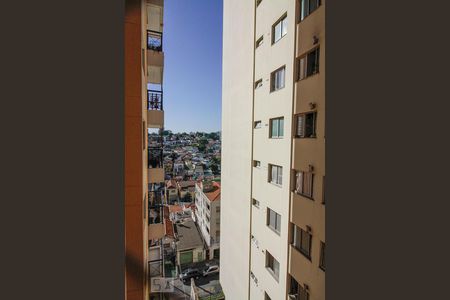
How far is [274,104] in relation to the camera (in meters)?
8.02

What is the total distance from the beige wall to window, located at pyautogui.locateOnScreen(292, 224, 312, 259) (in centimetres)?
371

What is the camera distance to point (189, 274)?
2828 centimetres

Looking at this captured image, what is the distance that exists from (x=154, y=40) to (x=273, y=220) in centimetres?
868

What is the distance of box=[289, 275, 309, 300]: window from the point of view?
6348mm

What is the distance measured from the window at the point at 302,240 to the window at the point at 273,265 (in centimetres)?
189

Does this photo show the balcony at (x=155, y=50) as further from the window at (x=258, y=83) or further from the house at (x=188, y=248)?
the house at (x=188, y=248)

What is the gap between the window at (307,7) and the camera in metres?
5.94

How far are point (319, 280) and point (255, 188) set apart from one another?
469 centimetres

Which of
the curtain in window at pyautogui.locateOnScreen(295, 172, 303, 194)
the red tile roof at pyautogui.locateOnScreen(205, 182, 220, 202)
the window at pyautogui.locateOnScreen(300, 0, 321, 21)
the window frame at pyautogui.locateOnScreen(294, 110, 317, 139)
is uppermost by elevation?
the window at pyautogui.locateOnScreen(300, 0, 321, 21)

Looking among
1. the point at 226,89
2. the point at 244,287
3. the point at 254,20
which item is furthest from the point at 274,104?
the point at 244,287

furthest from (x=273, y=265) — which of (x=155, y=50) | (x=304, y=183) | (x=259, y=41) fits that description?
(x=259, y=41)

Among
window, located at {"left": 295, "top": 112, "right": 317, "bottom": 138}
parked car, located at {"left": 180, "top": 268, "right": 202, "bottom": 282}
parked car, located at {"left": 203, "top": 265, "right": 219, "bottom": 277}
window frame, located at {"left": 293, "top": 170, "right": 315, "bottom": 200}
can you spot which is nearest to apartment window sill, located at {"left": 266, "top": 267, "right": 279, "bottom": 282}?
window frame, located at {"left": 293, "top": 170, "right": 315, "bottom": 200}

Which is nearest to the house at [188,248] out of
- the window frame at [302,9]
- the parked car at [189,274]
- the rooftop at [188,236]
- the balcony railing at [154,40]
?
the rooftop at [188,236]

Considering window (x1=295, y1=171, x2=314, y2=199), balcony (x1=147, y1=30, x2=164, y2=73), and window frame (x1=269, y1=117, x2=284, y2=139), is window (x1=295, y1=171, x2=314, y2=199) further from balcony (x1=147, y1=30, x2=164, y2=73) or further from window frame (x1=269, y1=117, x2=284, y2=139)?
balcony (x1=147, y1=30, x2=164, y2=73)
